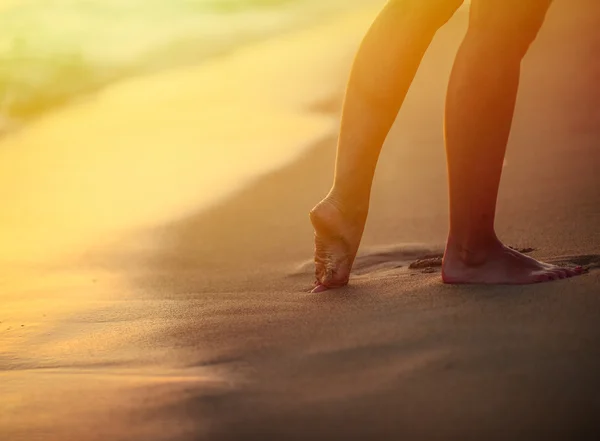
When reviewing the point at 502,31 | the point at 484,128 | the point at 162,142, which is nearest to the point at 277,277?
the point at 484,128

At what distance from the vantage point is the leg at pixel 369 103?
1810 millimetres

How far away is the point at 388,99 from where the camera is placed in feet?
5.97

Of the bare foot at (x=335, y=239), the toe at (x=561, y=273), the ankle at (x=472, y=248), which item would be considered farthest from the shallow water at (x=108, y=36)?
the toe at (x=561, y=273)

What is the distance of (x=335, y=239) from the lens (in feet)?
6.17

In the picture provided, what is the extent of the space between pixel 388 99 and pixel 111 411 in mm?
932

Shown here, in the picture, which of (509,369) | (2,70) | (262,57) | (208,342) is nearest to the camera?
(509,369)

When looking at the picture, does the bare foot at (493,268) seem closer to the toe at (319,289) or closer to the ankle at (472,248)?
the ankle at (472,248)

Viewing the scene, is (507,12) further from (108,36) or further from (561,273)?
(108,36)

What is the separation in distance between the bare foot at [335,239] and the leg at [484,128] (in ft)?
0.76

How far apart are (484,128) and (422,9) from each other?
0.97ft

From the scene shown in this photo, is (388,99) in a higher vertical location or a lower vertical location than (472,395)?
higher

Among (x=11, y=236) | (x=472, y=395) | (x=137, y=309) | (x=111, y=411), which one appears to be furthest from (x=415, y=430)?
(x=11, y=236)

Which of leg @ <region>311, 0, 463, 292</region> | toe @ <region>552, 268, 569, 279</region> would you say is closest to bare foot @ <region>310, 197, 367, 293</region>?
leg @ <region>311, 0, 463, 292</region>

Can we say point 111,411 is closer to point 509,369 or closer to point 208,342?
point 208,342
